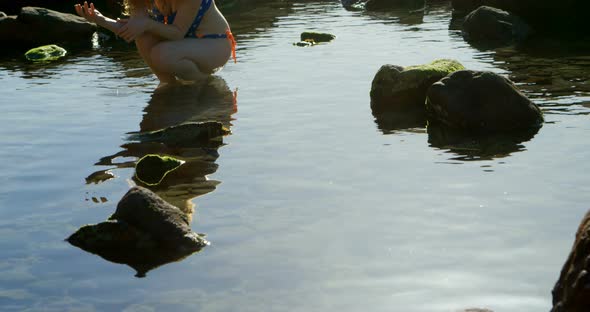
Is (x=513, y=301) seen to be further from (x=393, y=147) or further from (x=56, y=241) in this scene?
(x=393, y=147)

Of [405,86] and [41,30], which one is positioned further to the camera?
[41,30]

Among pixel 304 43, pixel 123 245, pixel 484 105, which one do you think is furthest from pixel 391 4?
pixel 123 245

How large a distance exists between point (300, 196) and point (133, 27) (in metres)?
4.44

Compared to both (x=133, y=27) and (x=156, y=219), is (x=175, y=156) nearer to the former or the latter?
(x=156, y=219)

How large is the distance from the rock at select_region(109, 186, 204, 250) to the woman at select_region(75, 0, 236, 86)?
4.78 metres

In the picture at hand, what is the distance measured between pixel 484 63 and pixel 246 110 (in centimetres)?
366

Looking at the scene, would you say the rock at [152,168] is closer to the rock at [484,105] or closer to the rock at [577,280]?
the rock at [484,105]

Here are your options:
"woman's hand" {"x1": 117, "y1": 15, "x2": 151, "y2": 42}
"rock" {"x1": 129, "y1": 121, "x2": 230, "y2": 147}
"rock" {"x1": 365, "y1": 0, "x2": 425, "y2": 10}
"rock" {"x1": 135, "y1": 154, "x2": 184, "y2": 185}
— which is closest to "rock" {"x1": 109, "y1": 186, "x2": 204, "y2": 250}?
"rock" {"x1": 135, "y1": 154, "x2": 184, "y2": 185}

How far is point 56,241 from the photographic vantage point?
523 cm

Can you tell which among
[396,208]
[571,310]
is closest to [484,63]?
[396,208]

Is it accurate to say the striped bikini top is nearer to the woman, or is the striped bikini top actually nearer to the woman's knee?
the woman

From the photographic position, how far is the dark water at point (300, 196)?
4406 mm

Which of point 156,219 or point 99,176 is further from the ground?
point 156,219

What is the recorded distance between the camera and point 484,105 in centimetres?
779
